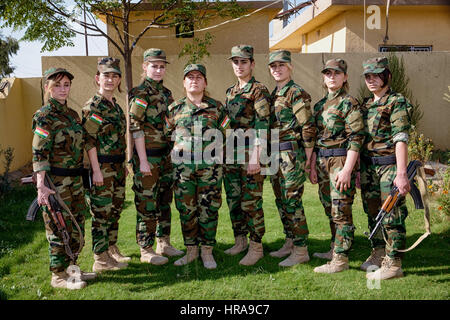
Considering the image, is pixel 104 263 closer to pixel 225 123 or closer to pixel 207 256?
pixel 207 256

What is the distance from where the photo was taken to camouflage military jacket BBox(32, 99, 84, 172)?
3.70 m

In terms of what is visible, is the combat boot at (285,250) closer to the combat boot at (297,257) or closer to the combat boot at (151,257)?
the combat boot at (297,257)

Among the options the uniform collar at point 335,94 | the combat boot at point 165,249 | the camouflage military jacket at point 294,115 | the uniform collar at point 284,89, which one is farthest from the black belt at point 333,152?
the combat boot at point 165,249

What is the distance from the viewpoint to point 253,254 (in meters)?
4.71

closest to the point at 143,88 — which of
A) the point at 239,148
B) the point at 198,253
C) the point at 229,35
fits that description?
the point at 239,148

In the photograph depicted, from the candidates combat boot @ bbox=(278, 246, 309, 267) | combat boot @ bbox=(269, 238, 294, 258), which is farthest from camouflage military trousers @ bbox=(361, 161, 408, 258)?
combat boot @ bbox=(269, 238, 294, 258)

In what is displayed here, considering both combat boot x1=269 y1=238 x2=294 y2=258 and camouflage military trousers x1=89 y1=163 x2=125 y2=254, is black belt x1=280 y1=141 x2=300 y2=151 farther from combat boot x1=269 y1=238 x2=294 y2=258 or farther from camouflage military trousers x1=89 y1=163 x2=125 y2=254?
camouflage military trousers x1=89 y1=163 x2=125 y2=254

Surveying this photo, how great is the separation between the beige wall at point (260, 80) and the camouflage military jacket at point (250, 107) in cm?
678

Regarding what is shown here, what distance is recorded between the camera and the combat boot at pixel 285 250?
16.2 feet

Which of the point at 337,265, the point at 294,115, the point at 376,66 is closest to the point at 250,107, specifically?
the point at 294,115

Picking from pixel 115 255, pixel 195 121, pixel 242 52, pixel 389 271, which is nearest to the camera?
pixel 389 271

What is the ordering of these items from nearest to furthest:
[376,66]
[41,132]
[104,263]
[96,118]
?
1. [41,132]
2. [376,66]
3. [96,118]
4. [104,263]

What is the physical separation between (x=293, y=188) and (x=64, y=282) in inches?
109

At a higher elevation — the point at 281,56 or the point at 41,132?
the point at 281,56
